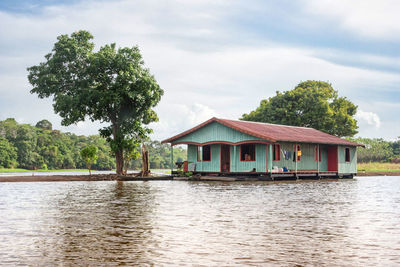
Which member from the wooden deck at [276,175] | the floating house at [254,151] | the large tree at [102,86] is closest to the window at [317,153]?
the floating house at [254,151]

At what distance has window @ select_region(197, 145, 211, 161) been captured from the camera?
37053 millimetres

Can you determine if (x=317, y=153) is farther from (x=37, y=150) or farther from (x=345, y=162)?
(x=37, y=150)

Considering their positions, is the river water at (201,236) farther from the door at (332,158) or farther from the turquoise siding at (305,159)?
the door at (332,158)

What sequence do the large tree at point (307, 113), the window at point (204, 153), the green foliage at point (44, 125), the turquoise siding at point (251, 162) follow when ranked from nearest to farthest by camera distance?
1. the turquoise siding at point (251, 162)
2. the window at point (204, 153)
3. the large tree at point (307, 113)
4. the green foliage at point (44, 125)

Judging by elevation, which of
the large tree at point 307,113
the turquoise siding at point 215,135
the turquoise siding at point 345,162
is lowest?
the turquoise siding at point 345,162

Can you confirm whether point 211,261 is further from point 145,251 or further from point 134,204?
point 134,204

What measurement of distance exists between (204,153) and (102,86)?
10757 millimetres

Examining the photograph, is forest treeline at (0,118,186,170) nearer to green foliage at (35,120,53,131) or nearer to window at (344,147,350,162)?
green foliage at (35,120,53,131)

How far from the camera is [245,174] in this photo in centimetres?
3356

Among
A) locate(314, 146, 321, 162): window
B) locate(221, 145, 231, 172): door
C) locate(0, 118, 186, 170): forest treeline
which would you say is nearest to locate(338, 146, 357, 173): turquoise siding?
locate(314, 146, 321, 162): window

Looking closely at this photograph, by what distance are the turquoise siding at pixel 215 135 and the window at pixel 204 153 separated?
3.80ft

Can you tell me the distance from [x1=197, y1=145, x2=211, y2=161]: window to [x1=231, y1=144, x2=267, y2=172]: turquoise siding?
8.32 ft

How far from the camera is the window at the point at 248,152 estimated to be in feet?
112

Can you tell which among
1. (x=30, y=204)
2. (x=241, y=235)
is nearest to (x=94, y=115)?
(x=30, y=204)
